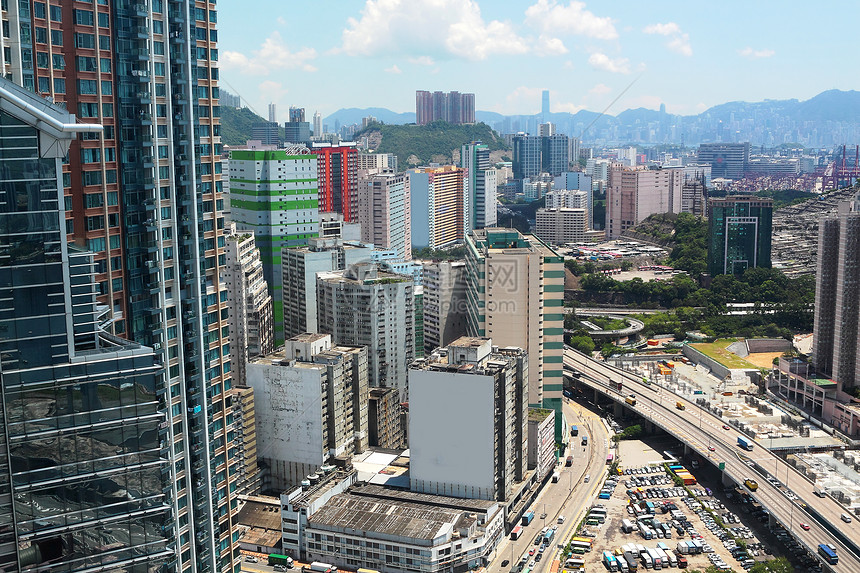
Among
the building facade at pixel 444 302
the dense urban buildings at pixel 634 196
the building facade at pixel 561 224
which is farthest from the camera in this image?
the dense urban buildings at pixel 634 196

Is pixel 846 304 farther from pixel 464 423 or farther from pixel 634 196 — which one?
pixel 634 196

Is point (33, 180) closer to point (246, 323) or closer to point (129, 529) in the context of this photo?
point (129, 529)

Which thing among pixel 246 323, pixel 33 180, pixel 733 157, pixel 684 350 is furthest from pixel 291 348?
pixel 733 157

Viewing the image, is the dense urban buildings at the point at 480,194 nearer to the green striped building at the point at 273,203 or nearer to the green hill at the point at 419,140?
the green hill at the point at 419,140

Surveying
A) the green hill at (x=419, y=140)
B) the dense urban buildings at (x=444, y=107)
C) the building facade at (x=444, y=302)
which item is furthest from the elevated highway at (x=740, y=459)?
the dense urban buildings at (x=444, y=107)

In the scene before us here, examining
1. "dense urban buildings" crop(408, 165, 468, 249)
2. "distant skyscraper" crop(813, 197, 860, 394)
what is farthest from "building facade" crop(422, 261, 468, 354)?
"dense urban buildings" crop(408, 165, 468, 249)

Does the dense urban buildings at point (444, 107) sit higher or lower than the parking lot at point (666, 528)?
higher
